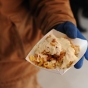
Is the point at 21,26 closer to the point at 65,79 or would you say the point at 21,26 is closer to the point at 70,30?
the point at 70,30

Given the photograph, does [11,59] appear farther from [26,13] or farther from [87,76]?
[87,76]

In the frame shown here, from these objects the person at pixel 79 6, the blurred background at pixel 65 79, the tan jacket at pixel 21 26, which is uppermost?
the tan jacket at pixel 21 26

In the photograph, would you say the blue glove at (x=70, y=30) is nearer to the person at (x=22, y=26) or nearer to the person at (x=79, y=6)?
the person at (x=22, y=26)

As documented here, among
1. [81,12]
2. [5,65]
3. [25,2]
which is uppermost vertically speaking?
[25,2]

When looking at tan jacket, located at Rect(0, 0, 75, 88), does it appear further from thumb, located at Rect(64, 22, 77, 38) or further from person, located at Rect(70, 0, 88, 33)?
person, located at Rect(70, 0, 88, 33)

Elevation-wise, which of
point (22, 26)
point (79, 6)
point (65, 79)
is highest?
point (22, 26)

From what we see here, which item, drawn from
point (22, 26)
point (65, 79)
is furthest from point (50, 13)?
point (65, 79)

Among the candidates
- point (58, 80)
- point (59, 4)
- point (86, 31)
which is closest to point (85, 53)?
point (59, 4)

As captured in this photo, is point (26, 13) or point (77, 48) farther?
point (26, 13)

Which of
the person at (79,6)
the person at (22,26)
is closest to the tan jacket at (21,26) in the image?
the person at (22,26)
